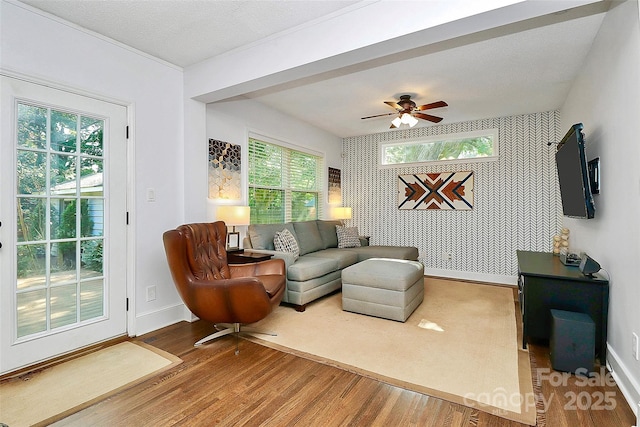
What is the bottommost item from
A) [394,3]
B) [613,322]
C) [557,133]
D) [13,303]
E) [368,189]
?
[613,322]

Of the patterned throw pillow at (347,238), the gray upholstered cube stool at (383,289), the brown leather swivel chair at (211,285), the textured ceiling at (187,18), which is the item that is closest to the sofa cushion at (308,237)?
the patterned throw pillow at (347,238)

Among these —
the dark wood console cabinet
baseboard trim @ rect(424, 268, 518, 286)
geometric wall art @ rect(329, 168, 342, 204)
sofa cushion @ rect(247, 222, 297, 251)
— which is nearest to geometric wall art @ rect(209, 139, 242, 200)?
sofa cushion @ rect(247, 222, 297, 251)

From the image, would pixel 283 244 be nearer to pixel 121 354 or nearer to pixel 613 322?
pixel 121 354

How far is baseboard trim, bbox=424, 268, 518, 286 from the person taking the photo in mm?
4949

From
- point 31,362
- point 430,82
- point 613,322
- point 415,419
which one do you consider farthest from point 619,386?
point 31,362

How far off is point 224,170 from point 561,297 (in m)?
3.54

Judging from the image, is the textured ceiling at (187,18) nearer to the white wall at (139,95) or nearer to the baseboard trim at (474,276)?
the white wall at (139,95)

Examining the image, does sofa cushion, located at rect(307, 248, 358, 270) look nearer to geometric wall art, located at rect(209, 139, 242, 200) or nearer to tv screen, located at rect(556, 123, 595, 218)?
geometric wall art, located at rect(209, 139, 242, 200)

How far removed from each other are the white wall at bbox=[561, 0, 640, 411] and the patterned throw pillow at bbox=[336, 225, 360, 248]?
122 inches

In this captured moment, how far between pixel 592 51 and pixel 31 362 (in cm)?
514

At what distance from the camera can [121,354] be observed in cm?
255

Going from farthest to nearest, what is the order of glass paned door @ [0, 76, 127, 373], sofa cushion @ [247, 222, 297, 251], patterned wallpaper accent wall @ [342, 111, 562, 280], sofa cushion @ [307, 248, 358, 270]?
patterned wallpaper accent wall @ [342, 111, 562, 280], sofa cushion @ [307, 248, 358, 270], sofa cushion @ [247, 222, 297, 251], glass paned door @ [0, 76, 127, 373]

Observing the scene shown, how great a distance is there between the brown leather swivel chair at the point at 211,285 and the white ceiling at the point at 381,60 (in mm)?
1644

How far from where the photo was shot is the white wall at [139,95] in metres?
2.31
